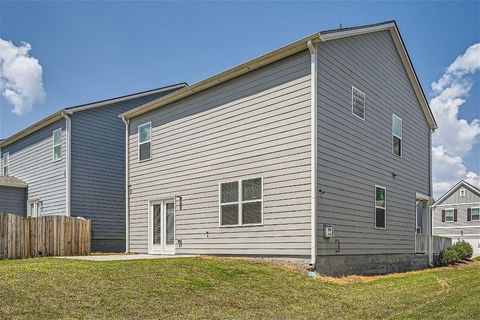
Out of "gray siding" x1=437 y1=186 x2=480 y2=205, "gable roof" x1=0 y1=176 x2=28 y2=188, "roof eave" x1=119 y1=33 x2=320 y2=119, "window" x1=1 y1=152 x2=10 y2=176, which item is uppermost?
"roof eave" x1=119 y1=33 x2=320 y2=119

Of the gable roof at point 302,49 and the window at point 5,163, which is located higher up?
the gable roof at point 302,49

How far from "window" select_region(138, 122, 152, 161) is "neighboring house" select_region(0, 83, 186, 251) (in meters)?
4.01

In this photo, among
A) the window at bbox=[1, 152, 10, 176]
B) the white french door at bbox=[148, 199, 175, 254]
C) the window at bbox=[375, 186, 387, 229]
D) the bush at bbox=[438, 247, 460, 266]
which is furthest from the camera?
the window at bbox=[1, 152, 10, 176]

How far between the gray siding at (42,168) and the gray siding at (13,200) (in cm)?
60

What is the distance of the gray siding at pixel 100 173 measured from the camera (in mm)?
19188

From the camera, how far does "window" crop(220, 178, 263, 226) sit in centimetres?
1211

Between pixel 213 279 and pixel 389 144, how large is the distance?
330 inches

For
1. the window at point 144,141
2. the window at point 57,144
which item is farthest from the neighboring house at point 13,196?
the window at point 144,141

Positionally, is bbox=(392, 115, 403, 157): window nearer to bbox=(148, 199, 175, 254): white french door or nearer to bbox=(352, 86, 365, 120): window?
bbox=(352, 86, 365, 120): window

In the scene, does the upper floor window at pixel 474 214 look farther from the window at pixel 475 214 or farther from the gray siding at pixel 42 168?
the gray siding at pixel 42 168

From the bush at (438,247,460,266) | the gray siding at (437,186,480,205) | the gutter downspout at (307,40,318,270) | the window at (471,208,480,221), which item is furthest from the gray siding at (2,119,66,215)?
the gray siding at (437,186,480,205)

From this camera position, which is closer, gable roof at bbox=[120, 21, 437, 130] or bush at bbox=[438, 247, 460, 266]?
gable roof at bbox=[120, 21, 437, 130]

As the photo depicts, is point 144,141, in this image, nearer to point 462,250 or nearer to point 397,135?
point 397,135

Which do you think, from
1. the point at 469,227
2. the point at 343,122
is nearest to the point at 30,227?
the point at 343,122
